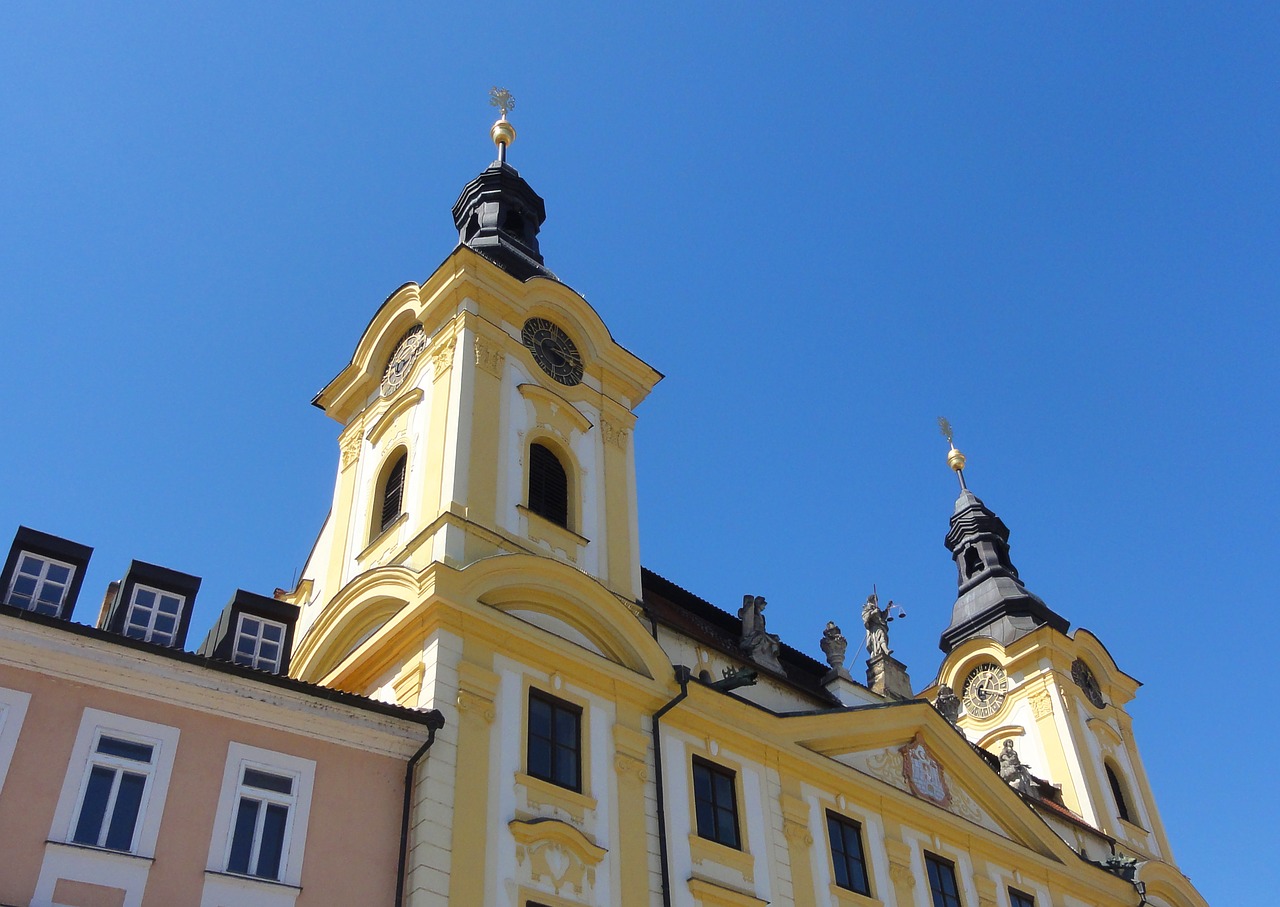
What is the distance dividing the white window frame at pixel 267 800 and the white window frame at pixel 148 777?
72 cm

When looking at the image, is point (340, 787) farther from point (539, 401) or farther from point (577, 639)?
point (539, 401)

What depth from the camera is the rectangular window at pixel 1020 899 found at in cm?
2653

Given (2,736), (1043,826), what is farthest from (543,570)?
(1043,826)

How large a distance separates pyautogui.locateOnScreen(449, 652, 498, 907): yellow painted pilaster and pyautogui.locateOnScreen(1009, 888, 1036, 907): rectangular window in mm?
13887

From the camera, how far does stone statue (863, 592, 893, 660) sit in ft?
96.4

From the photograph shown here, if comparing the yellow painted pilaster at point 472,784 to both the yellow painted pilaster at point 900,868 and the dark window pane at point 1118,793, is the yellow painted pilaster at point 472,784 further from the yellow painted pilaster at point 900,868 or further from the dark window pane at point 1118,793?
the dark window pane at point 1118,793

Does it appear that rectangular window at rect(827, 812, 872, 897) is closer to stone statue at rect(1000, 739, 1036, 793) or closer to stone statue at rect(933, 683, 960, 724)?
stone statue at rect(933, 683, 960, 724)

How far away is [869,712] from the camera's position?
25.3 metres

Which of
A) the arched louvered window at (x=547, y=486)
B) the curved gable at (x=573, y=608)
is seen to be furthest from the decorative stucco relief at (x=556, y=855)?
the arched louvered window at (x=547, y=486)

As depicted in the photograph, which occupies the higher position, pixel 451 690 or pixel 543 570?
pixel 543 570

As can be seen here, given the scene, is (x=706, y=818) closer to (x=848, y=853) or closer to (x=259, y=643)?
(x=848, y=853)

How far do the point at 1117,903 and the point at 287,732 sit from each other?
22.2m

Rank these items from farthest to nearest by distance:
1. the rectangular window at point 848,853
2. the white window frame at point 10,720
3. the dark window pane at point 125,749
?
the rectangular window at point 848,853 < the dark window pane at point 125,749 < the white window frame at point 10,720

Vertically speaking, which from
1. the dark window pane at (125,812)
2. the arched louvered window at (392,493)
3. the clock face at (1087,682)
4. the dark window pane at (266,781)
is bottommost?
the dark window pane at (125,812)
